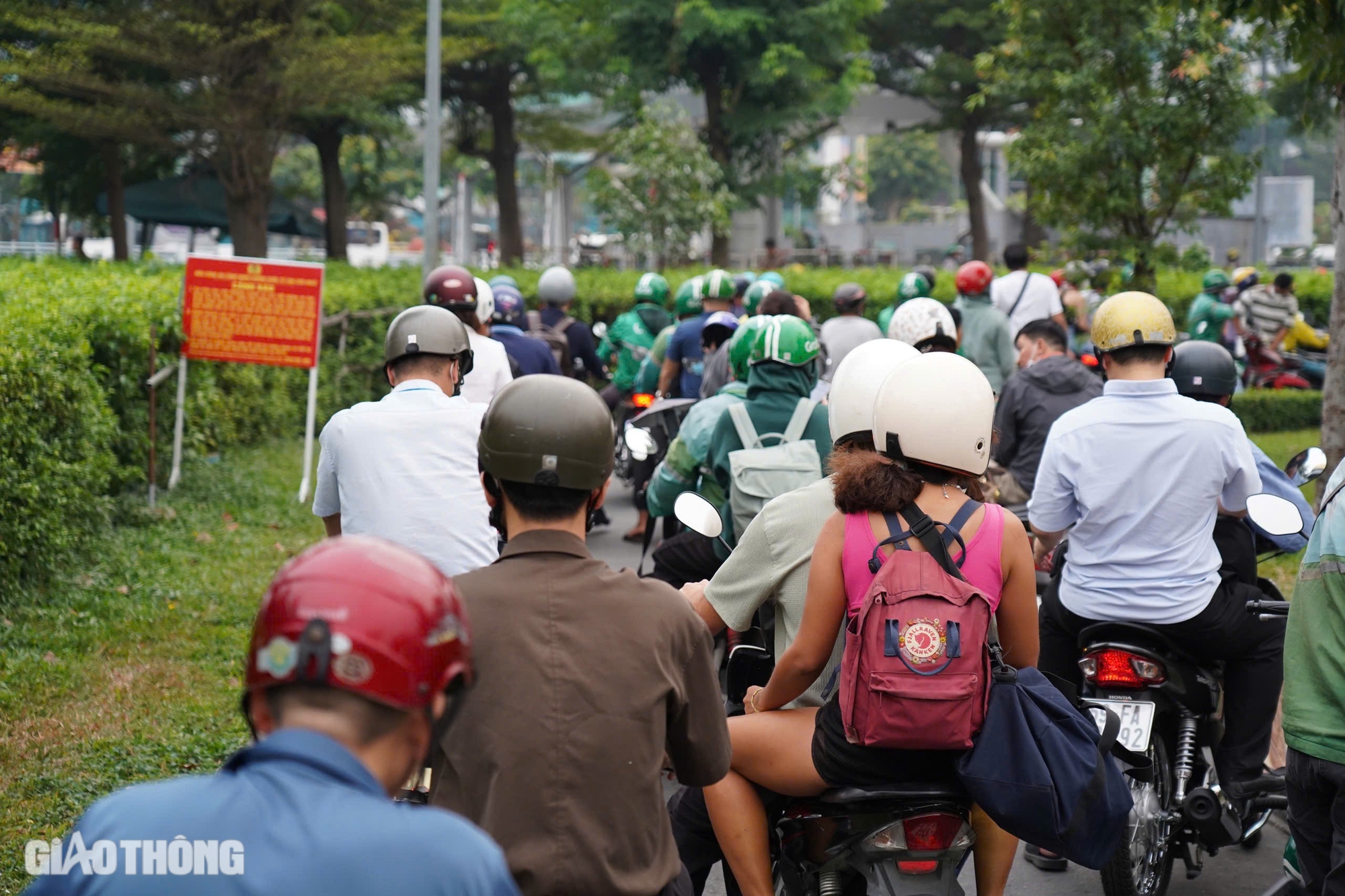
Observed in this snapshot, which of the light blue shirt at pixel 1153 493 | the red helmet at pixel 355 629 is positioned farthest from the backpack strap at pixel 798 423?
the red helmet at pixel 355 629

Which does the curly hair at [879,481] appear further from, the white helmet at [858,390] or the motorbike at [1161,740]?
the motorbike at [1161,740]

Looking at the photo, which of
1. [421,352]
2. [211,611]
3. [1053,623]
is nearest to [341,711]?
[421,352]

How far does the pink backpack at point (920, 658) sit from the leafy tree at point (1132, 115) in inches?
461

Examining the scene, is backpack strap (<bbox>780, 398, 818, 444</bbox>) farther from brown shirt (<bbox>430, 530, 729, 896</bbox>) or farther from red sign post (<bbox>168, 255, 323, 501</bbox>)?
red sign post (<bbox>168, 255, 323, 501</bbox>)

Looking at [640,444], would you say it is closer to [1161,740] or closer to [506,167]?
[1161,740]

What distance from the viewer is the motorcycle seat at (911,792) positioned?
3303 mm

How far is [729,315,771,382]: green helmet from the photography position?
5629mm

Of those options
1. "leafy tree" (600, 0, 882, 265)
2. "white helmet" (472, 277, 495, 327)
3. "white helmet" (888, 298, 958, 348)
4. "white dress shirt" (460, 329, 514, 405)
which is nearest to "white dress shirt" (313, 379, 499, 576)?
"white dress shirt" (460, 329, 514, 405)

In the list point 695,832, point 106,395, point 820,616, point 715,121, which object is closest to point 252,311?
point 106,395

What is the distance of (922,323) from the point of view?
763cm

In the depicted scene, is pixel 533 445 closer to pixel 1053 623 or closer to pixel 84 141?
pixel 1053 623

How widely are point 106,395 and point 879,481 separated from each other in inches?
309

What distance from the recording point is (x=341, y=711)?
1680 mm

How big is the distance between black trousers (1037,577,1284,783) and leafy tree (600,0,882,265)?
1019 inches
